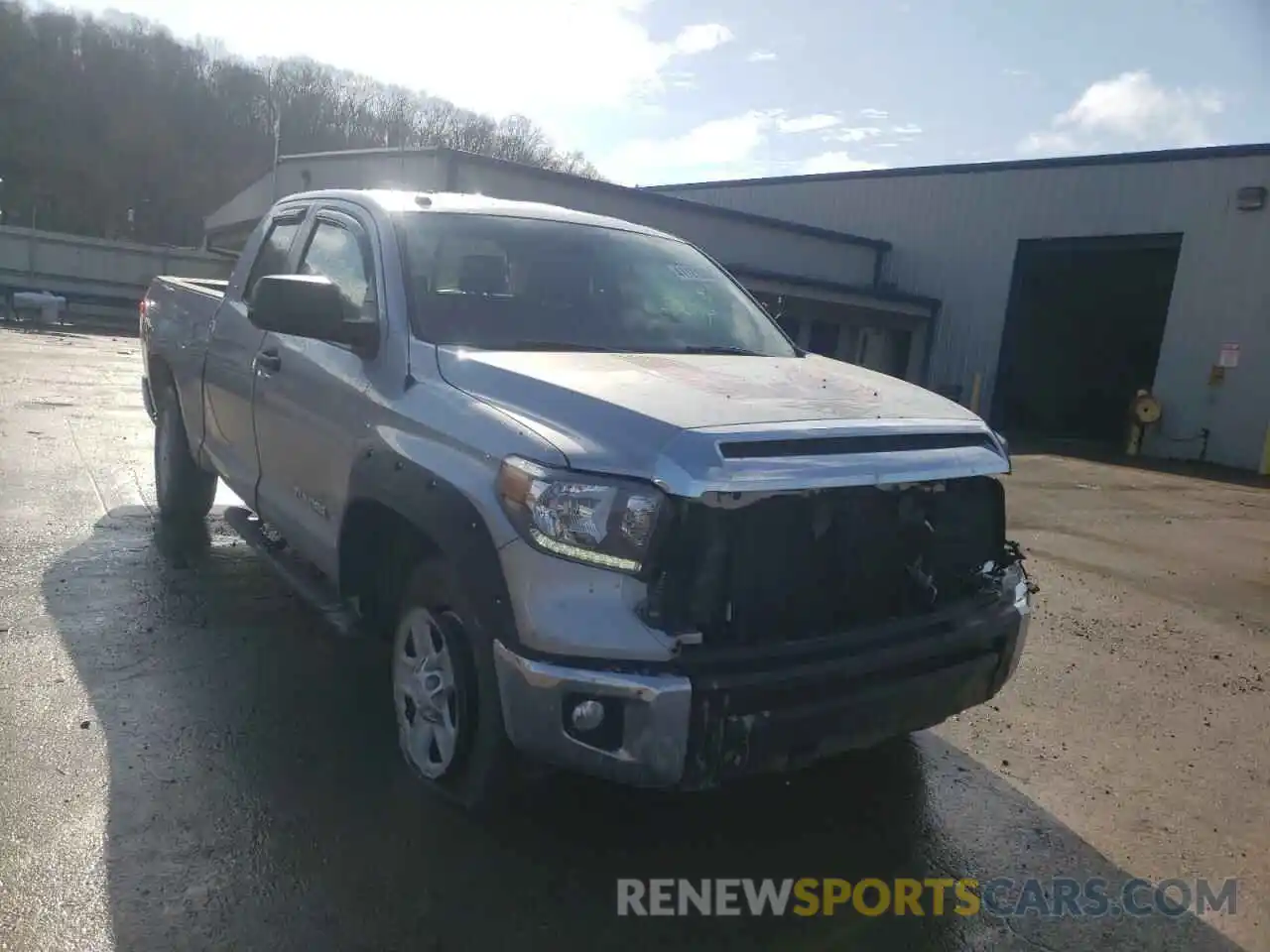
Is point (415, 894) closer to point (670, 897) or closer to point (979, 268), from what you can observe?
point (670, 897)

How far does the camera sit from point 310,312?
3.43 metres

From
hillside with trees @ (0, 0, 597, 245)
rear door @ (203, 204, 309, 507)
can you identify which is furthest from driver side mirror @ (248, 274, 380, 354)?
hillside with trees @ (0, 0, 597, 245)

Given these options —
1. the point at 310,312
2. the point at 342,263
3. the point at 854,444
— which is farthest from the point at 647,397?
the point at 342,263

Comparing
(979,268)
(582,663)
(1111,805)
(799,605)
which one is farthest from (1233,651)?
(979,268)

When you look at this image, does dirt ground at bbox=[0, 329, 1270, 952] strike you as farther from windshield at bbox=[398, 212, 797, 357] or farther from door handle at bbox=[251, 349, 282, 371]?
windshield at bbox=[398, 212, 797, 357]

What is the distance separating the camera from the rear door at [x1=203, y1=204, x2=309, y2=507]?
466 cm

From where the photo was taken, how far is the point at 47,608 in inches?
187

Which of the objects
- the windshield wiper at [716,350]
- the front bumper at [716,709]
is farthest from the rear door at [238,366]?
the front bumper at [716,709]

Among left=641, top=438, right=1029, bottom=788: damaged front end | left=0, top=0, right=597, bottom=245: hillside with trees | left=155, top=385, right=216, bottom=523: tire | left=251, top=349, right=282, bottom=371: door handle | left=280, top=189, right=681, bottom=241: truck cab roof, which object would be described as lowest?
left=155, top=385, right=216, bottom=523: tire

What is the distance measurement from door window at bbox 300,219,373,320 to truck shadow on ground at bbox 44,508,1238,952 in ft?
5.30

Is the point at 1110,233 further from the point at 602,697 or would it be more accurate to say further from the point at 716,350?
the point at 602,697

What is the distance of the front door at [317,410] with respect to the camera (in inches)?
143

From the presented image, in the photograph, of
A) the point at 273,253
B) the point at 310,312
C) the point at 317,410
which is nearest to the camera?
the point at 310,312

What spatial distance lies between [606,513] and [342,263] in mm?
2190
